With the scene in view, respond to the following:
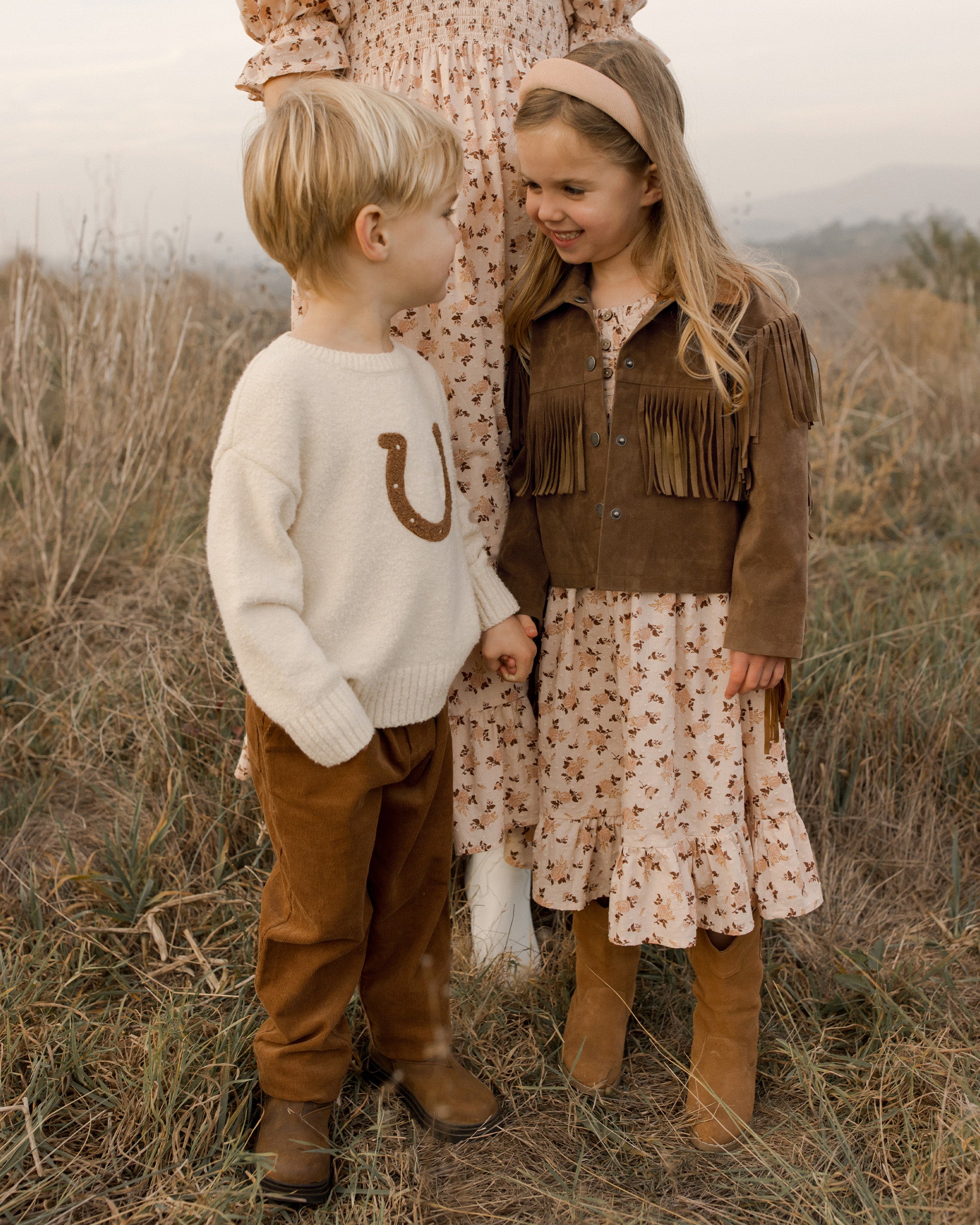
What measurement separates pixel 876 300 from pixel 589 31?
5.51m

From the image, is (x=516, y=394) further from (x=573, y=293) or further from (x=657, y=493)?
(x=657, y=493)

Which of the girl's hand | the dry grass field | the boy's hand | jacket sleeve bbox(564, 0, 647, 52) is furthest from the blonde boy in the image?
jacket sleeve bbox(564, 0, 647, 52)

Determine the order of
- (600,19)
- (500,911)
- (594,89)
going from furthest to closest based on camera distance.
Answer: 1. (500,911)
2. (600,19)
3. (594,89)

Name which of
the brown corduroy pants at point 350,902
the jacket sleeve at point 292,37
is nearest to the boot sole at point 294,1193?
the brown corduroy pants at point 350,902

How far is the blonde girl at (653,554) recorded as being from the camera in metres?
1.66

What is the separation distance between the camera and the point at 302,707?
4.57ft

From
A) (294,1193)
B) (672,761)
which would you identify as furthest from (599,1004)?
(294,1193)

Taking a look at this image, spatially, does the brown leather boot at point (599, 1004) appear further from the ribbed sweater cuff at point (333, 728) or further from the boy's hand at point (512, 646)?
the ribbed sweater cuff at point (333, 728)

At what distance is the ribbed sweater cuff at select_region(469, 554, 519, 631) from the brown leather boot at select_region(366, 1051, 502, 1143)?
797 millimetres

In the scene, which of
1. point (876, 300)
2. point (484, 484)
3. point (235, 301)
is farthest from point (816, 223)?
point (484, 484)

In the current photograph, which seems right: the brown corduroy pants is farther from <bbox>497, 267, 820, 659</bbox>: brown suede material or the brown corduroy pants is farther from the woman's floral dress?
<bbox>497, 267, 820, 659</bbox>: brown suede material

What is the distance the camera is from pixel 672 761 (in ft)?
5.90

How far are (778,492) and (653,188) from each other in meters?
0.55

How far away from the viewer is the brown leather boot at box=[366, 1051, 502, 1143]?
5.82 feet
